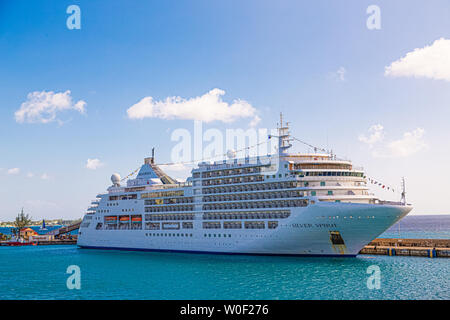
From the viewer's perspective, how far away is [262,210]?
42.8m

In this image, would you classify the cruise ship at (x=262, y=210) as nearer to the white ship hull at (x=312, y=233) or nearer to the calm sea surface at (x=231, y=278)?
the white ship hull at (x=312, y=233)

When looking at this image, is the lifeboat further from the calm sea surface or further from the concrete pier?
the concrete pier

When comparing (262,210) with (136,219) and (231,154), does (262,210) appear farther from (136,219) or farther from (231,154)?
(136,219)

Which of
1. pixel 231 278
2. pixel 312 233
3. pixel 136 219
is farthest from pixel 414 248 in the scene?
pixel 136 219

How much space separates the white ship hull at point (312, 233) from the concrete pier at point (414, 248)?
9.77m

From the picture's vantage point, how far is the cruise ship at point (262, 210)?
38.3 m

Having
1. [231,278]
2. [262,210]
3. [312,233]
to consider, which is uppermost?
[262,210]

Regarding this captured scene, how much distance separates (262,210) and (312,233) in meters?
6.27

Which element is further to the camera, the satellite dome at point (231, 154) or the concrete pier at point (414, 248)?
the satellite dome at point (231, 154)

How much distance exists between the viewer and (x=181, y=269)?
36.8m

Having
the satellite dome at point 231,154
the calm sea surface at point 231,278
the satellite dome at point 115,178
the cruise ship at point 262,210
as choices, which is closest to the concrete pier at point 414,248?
the calm sea surface at point 231,278

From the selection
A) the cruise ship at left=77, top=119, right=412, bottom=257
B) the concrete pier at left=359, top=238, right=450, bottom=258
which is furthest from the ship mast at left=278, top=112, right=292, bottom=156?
the concrete pier at left=359, top=238, right=450, bottom=258

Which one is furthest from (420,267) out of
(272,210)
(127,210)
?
(127,210)

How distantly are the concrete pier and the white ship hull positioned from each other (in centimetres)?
977
